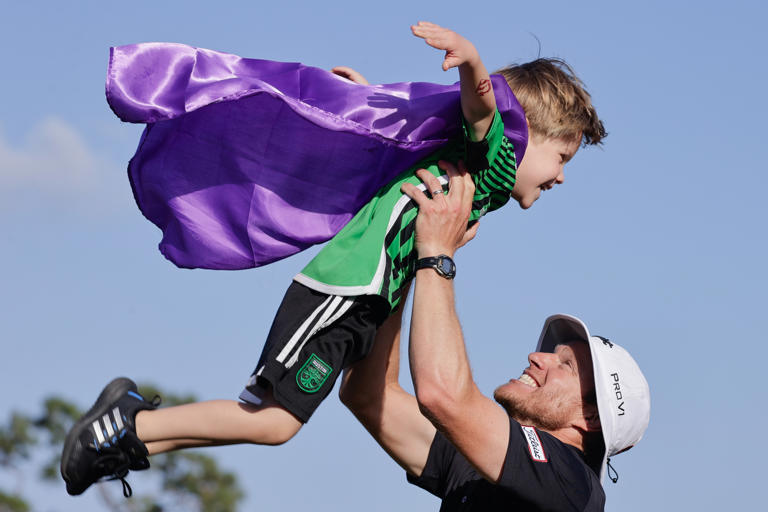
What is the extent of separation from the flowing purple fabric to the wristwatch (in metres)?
0.39

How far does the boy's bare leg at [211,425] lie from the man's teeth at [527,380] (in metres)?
1.60

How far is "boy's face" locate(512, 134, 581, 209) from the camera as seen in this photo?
4.40 metres

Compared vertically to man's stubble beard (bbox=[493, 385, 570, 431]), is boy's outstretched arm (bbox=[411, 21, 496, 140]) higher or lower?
higher

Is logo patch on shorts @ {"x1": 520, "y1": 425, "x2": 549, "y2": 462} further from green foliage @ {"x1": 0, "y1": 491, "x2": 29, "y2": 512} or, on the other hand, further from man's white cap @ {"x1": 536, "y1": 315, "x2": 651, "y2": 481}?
green foliage @ {"x1": 0, "y1": 491, "x2": 29, "y2": 512}

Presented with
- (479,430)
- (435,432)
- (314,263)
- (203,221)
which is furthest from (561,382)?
(203,221)

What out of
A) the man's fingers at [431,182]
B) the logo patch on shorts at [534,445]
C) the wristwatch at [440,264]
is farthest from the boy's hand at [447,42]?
the logo patch on shorts at [534,445]

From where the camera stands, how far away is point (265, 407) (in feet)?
12.3

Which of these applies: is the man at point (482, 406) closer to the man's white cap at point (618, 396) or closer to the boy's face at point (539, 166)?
the man's white cap at point (618, 396)

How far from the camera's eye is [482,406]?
4098 millimetres

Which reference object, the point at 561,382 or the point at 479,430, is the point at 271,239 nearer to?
the point at 479,430

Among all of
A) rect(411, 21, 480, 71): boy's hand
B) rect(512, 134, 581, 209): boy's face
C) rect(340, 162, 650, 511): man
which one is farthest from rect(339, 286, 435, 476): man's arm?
rect(411, 21, 480, 71): boy's hand

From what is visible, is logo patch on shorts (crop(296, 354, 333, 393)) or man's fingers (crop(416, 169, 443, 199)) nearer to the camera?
logo patch on shorts (crop(296, 354, 333, 393))

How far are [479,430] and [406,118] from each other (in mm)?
1259

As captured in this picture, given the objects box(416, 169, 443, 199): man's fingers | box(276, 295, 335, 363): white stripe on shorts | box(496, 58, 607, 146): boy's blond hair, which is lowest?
box(276, 295, 335, 363): white stripe on shorts
